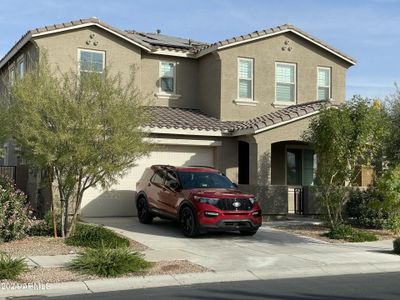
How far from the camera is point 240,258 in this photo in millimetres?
11992

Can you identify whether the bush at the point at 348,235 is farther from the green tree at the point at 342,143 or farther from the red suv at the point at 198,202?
the red suv at the point at 198,202

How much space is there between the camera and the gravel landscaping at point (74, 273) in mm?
9492

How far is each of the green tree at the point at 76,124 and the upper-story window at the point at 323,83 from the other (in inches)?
454

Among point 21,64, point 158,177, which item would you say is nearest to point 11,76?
point 21,64

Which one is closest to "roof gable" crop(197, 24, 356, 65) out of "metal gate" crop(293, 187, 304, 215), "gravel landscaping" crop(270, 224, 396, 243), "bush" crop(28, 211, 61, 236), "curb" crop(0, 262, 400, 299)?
"metal gate" crop(293, 187, 304, 215)

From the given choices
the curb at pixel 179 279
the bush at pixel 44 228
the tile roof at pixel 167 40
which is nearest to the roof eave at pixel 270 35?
the tile roof at pixel 167 40

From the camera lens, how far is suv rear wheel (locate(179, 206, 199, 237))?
14.4m

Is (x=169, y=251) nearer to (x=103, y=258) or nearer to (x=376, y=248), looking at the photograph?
(x=103, y=258)

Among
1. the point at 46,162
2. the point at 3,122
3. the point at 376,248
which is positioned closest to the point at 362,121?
the point at 376,248

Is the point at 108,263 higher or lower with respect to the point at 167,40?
lower

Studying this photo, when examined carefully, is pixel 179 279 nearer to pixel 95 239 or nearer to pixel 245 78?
pixel 95 239

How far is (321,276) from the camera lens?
10812 millimetres

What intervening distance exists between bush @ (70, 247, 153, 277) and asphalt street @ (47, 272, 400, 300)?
85cm

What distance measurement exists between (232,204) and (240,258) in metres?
2.68
